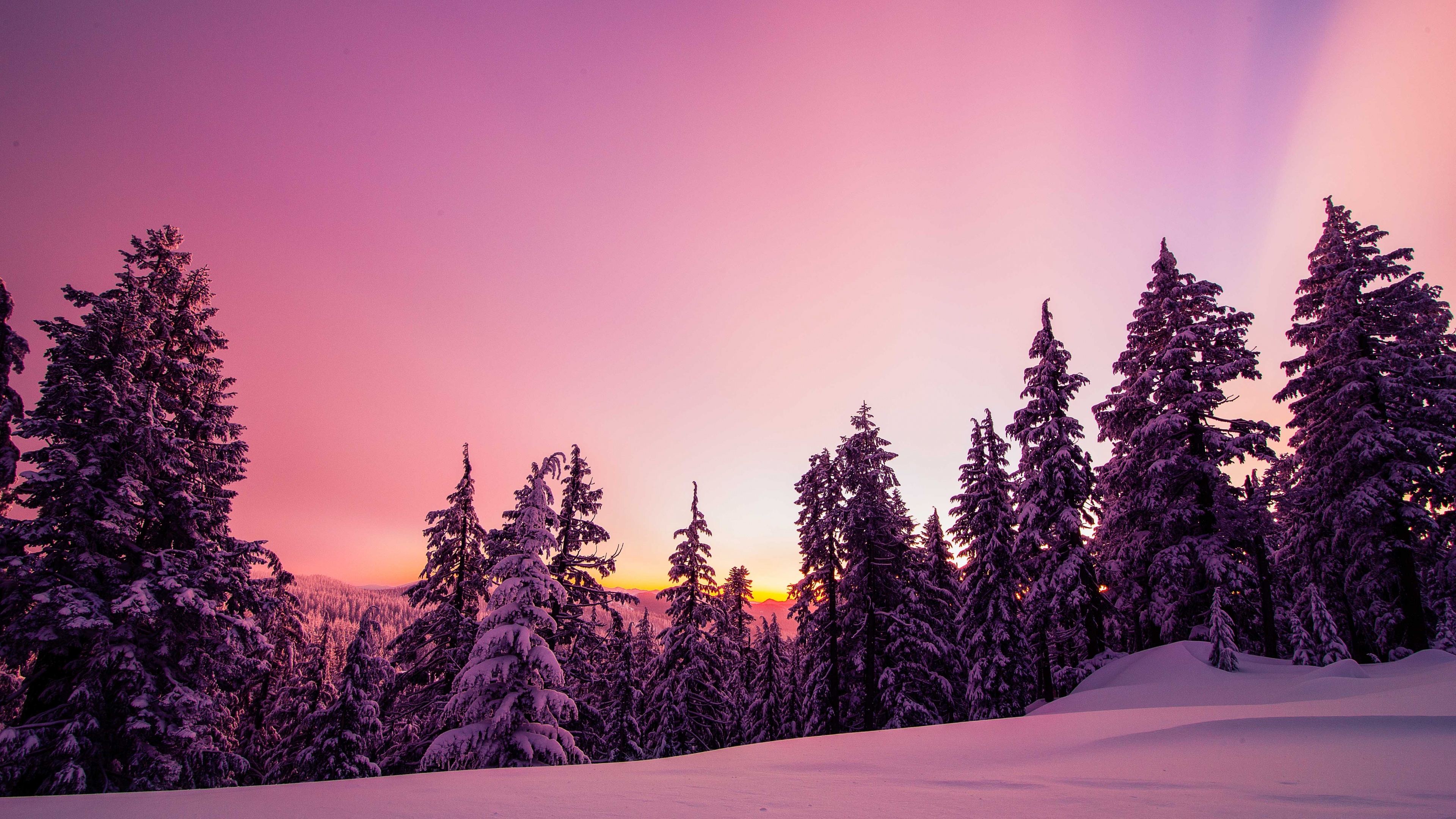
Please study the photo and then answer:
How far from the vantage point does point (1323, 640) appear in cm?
2325

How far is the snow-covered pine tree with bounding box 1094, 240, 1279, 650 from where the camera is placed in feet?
67.3

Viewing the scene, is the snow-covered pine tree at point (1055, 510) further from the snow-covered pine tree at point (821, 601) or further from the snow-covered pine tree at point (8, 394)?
the snow-covered pine tree at point (8, 394)

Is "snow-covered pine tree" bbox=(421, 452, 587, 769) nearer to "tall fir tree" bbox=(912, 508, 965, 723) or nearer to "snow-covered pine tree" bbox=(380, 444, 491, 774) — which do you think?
"snow-covered pine tree" bbox=(380, 444, 491, 774)

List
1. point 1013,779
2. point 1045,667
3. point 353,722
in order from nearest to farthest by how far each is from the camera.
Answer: point 1013,779 < point 353,722 < point 1045,667

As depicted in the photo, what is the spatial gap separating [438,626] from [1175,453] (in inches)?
1089

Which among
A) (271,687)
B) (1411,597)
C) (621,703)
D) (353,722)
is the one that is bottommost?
(621,703)

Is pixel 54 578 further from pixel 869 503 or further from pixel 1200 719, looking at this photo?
pixel 869 503

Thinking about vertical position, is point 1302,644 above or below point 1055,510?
below

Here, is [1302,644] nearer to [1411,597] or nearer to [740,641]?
[1411,597]

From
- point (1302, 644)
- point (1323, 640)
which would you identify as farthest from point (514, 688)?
point (1323, 640)

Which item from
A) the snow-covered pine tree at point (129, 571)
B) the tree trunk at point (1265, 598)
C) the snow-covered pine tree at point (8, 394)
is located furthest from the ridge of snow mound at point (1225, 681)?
the snow-covered pine tree at point (8, 394)

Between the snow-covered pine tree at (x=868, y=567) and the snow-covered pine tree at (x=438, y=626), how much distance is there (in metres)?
15.7

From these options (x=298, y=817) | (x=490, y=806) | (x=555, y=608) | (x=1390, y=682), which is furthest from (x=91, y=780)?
(x=1390, y=682)

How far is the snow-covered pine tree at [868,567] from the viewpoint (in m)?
26.1
